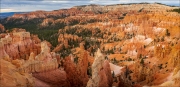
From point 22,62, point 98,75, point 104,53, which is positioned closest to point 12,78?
point 22,62

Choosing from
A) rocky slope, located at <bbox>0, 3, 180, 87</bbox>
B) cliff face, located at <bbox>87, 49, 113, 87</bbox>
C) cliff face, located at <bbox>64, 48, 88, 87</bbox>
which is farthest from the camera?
cliff face, located at <bbox>64, 48, 88, 87</bbox>

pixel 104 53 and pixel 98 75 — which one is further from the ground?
pixel 98 75

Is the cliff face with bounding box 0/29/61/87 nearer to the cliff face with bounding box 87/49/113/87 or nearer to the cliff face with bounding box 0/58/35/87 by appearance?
the cliff face with bounding box 0/58/35/87

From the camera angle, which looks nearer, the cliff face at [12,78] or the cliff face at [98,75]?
the cliff face at [12,78]

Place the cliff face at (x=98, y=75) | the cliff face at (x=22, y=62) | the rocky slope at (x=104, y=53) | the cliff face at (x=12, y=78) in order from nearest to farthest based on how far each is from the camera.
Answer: the cliff face at (x=12, y=78)
the cliff face at (x=22, y=62)
the cliff face at (x=98, y=75)
the rocky slope at (x=104, y=53)

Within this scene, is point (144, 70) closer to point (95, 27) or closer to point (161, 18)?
point (161, 18)

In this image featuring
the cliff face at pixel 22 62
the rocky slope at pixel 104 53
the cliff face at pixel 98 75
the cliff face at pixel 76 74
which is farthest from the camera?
the cliff face at pixel 76 74

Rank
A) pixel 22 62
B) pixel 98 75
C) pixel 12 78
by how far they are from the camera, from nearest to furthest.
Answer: pixel 12 78 → pixel 98 75 → pixel 22 62

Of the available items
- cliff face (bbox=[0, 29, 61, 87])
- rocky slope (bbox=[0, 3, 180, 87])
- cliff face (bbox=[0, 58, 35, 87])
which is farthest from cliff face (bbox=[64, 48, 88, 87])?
cliff face (bbox=[0, 58, 35, 87])

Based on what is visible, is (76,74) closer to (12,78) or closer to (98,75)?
(98,75)

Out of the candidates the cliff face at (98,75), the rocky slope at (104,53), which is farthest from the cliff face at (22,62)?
the cliff face at (98,75)

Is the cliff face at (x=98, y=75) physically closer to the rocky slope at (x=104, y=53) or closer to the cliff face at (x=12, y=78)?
the rocky slope at (x=104, y=53)
